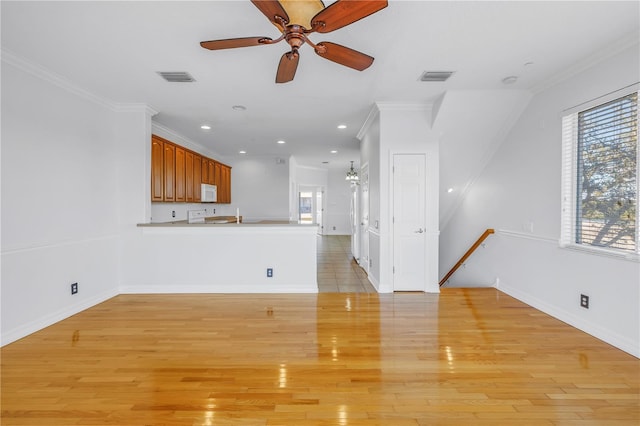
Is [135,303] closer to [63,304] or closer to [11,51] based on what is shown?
[63,304]

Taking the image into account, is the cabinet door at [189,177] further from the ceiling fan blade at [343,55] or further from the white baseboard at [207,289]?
the ceiling fan blade at [343,55]

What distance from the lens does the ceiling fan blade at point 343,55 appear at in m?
2.06

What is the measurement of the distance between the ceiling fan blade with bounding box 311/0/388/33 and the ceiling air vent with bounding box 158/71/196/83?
2.04 meters

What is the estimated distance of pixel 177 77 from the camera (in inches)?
130

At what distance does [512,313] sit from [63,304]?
208 inches

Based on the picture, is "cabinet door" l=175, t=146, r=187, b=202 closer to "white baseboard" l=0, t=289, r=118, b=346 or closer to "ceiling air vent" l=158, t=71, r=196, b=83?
"white baseboard" l=0, t=289, r=118, b=346

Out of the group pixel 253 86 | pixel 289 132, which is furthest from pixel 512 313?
pixel 289 132

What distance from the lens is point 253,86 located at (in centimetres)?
354

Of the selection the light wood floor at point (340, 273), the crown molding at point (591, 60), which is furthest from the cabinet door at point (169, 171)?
the crown molding at point (591, 60)

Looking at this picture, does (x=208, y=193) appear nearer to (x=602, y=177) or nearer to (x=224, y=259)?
(x=224, y=259)

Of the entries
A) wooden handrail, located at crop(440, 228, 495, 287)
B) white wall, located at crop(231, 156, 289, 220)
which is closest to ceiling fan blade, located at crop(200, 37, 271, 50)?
wooden handrail, located at crop(440, 228, 495, 287)

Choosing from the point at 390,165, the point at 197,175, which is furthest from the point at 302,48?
the point at 197,175

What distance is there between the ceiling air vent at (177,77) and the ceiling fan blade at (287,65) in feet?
4.29

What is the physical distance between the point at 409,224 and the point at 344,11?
10.4 ft
